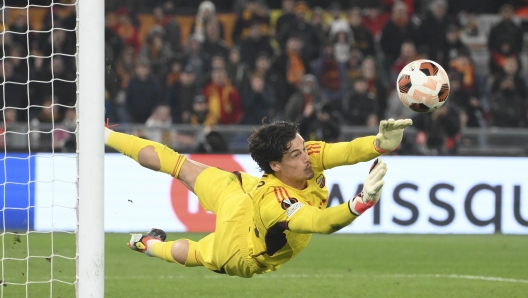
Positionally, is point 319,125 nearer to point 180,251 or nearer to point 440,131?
point 440,131

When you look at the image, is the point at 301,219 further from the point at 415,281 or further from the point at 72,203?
the point at 72,203

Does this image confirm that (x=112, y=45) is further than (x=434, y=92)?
Yes

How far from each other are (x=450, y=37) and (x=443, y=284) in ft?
25.6

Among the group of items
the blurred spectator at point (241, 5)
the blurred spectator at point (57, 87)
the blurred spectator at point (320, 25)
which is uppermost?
the blurred spectator at point (241, 5)

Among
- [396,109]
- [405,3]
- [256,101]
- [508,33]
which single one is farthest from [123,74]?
[508,33]

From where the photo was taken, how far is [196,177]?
6.54 m

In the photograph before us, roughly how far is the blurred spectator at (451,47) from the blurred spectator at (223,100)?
3.71 metres

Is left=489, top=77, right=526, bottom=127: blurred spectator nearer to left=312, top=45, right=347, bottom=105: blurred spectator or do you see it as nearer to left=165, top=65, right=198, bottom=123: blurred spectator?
left=312, top=45, right=347, bottom=105: blurred spectator

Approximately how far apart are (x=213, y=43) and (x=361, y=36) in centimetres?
256

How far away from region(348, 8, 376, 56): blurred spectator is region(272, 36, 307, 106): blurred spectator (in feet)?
3.84

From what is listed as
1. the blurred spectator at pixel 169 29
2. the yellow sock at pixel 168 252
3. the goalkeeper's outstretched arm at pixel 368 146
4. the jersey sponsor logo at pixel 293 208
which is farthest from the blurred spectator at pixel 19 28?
the jersey sponsor logo at pixel 293 208

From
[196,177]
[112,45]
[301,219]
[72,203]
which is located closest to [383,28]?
[112,45]

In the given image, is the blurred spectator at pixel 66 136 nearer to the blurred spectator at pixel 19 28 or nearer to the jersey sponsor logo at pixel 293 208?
the blurred spectator at pixel 19 28

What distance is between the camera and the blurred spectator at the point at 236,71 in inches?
543
